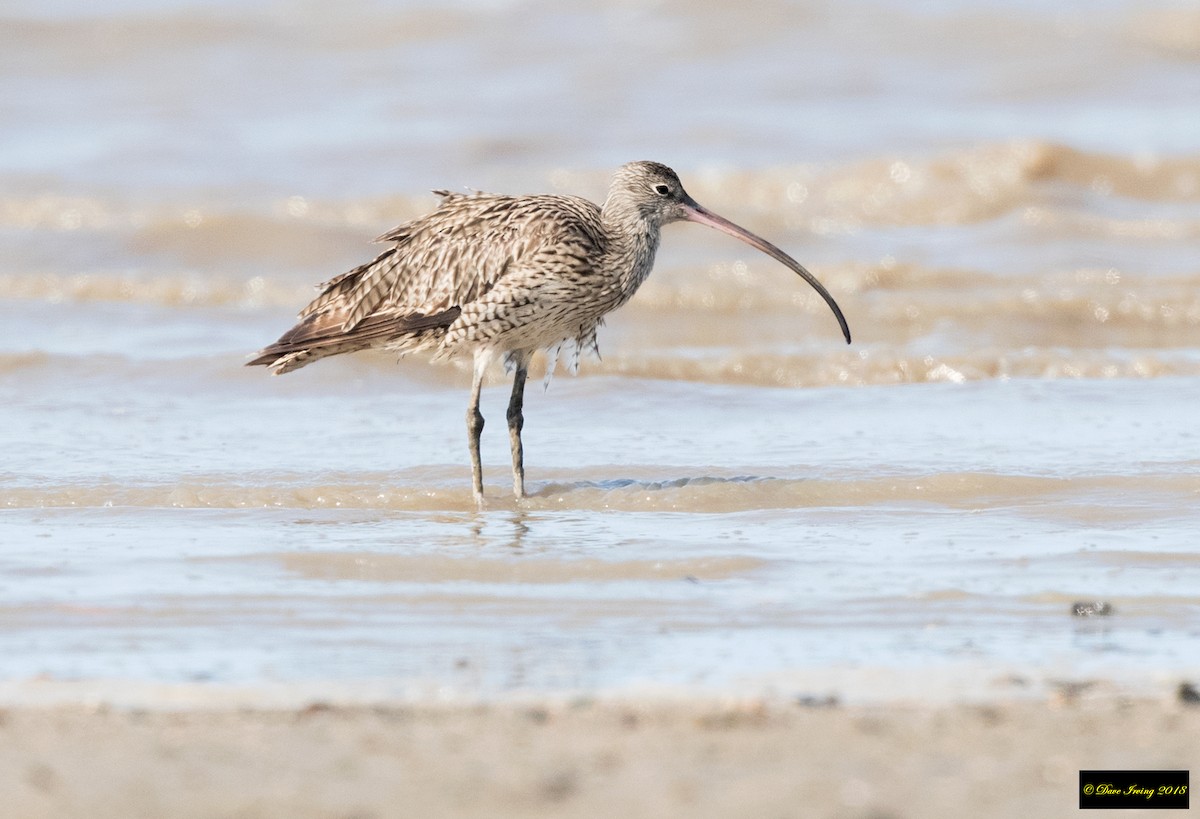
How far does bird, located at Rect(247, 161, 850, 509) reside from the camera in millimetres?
8422

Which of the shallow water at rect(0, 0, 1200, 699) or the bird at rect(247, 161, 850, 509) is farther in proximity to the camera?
the bird at rect(247, 161, 850, 509)

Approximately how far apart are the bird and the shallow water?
0.58 metres

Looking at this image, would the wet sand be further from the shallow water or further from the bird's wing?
the bird's wing

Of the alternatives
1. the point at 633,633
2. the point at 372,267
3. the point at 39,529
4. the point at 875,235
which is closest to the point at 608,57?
the point at 875,235

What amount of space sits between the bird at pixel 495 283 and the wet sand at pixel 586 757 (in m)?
3.68

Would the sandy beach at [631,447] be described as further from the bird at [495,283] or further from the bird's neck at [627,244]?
the bird's neck at [627,244]

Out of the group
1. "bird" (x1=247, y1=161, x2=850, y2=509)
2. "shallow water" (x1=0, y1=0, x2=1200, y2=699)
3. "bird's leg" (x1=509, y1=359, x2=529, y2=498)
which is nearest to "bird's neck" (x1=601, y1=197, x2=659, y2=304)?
"bird" (x1=247, y1=161, x2=850, y2=509)

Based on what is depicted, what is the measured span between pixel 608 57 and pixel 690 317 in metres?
9.29

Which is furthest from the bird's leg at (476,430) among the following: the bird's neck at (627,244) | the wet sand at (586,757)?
the wet sand at (586,757)

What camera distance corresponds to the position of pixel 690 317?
13.7 m

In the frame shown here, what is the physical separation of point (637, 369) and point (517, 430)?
317 centimetres

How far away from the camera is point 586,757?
419 cm

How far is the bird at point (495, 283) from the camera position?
27.6 feet

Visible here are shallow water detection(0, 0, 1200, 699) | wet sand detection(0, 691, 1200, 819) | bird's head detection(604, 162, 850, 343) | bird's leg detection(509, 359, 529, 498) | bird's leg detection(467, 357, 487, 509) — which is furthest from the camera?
bird's head detection(604, 162, 850, 343)
